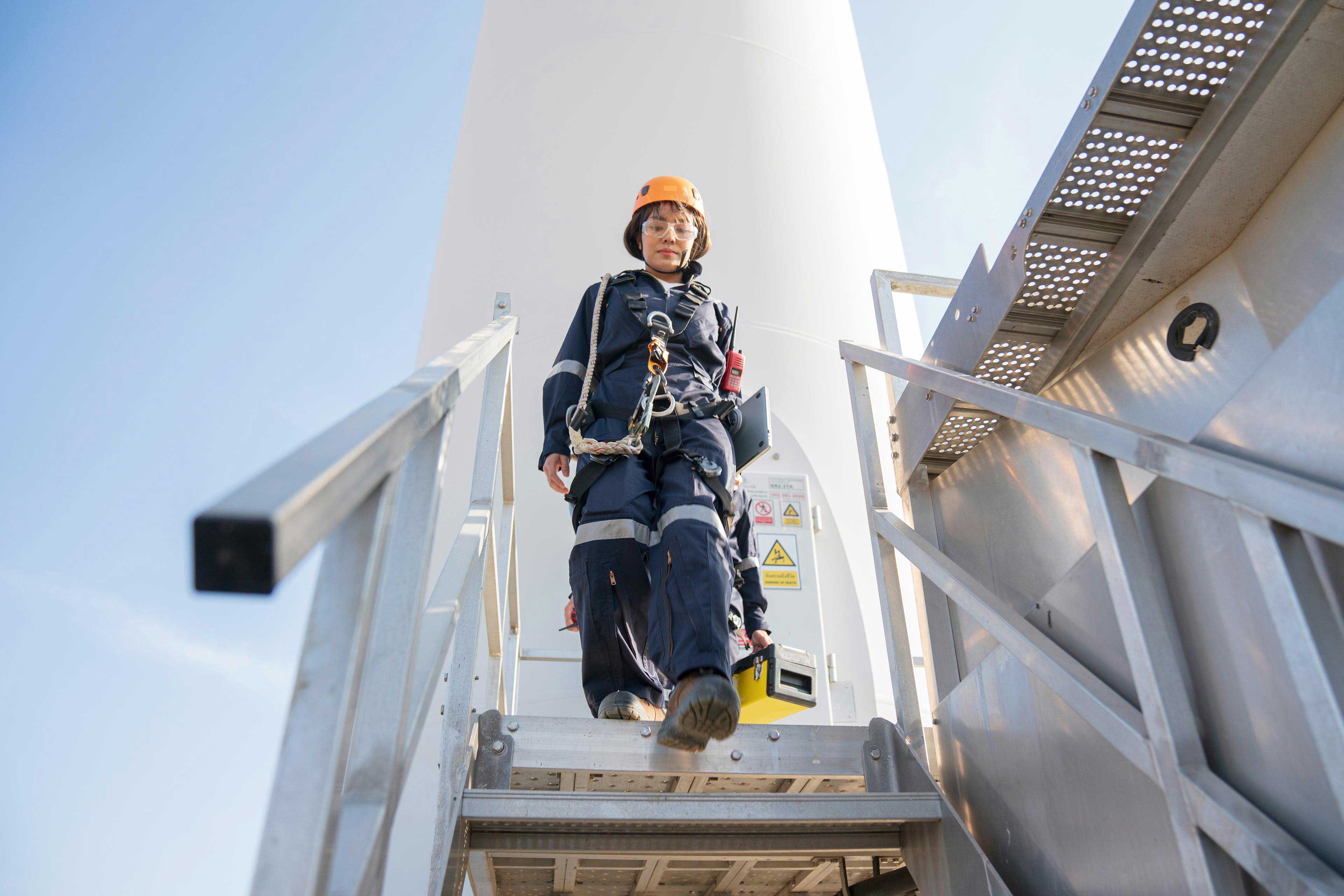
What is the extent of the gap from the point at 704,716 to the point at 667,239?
1350 mm

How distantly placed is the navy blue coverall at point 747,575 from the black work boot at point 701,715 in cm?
73

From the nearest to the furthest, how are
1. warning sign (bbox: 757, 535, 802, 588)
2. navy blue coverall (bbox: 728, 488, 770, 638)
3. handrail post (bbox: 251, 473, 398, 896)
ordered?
handrail post (bbox: 251, 473, 398, 896)
navy blue coverall (bbox: 728, 488, 770, 638)
warning sign (bbox: 757, 535, 802, 588)

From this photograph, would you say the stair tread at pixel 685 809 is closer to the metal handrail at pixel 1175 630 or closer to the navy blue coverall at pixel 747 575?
the metal handrail at pixel 1175 630

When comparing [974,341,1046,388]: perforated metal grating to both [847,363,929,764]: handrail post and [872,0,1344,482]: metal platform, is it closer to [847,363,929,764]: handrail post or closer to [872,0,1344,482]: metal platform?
[872,0,1344,482]: metal platform

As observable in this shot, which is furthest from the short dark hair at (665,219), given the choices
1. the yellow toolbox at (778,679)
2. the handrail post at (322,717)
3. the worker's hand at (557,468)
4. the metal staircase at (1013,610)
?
the handrail post at (322,717)

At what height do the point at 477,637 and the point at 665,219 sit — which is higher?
the point at 665,219

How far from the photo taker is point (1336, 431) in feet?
3.24

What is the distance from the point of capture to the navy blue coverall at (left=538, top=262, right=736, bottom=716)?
1811 millimetres

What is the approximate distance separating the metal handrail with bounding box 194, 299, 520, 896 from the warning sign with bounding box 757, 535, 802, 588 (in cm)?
206

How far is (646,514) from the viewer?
6.62ft

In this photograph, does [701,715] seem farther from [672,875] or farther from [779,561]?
[779,561]

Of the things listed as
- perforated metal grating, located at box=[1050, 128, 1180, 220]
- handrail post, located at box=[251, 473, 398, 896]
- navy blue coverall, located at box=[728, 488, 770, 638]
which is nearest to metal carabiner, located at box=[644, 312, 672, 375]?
navy blue coverall, located at box=[728, 488, 770, 638]

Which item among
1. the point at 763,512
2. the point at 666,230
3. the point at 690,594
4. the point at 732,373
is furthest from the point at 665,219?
the point at 763,512

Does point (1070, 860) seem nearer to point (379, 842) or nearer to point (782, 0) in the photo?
point (379, 842)
